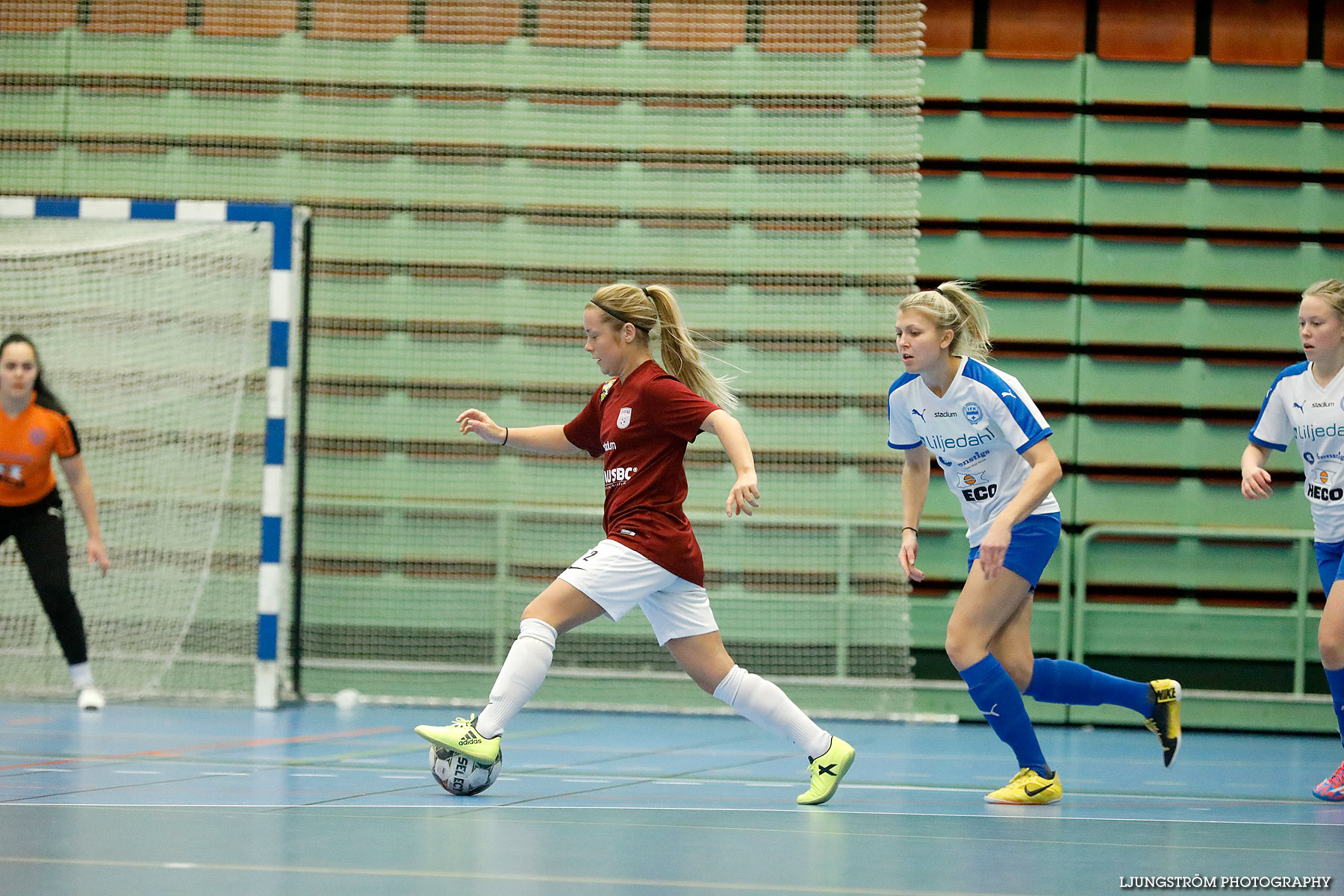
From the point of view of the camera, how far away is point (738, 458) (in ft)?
13.0

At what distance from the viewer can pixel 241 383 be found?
763 centimetres

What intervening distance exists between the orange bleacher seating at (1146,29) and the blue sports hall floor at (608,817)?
3924 millimetres

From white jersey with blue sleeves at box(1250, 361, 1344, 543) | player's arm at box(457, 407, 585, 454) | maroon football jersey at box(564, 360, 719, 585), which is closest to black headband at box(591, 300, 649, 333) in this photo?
maroon football jersey at box(564, 360, 719, 585)

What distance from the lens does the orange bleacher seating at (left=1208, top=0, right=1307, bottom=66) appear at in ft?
26.0

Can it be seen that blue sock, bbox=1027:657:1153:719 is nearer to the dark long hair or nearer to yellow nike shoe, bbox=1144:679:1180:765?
yellow nike shoe, bbox=1144:679:1180:765

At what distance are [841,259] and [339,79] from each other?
9.90ft

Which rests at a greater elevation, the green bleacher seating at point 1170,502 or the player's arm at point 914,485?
the player's arm at point 914,485

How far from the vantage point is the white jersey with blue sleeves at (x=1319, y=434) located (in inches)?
Answer: 181

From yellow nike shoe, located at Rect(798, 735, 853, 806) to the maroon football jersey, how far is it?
639 millimetres

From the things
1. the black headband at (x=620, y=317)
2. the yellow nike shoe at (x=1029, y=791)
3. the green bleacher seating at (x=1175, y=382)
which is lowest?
the yellow nike shoe at (x=1029, y=791)

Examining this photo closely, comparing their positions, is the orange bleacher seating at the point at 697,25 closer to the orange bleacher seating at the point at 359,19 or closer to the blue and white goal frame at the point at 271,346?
the orange bleacher seating at the point at 359,19

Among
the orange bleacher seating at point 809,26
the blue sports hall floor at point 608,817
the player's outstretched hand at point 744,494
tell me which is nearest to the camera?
the blue sports hall floor at point 608,817

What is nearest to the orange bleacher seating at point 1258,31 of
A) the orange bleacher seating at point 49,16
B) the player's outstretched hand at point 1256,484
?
the player's outstretched hand at point 1256,484

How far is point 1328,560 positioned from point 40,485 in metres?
5.55
